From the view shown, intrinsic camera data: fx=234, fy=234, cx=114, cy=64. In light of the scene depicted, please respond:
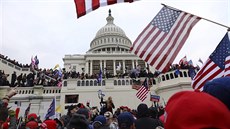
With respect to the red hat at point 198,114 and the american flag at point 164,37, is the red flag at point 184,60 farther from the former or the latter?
the red hat at point 198,114

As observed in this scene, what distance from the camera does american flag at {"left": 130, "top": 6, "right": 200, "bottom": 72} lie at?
230 inches

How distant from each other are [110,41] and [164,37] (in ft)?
227

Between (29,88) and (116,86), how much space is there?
9.49 meters

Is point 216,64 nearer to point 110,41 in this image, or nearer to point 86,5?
point 86,5

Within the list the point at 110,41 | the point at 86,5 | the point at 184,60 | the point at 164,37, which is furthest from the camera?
the point at 110,41

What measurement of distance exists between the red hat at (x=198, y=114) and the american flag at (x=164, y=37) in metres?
4.75

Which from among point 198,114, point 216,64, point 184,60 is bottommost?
point 198,114

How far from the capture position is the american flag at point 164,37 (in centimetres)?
584

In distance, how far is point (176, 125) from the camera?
1.14m

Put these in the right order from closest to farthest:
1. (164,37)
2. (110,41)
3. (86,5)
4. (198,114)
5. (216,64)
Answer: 1. (198,114)
2. (86,5)
3. (216,64)
4. (164,37)
5. (110,41)

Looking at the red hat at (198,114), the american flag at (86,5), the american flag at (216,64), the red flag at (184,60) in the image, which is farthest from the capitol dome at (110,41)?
the red hat at (198,114)

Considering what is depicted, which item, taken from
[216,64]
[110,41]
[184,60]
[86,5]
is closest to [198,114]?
[86,5]

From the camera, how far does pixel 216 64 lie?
229 inches

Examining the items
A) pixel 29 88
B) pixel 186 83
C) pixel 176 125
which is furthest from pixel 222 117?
pixel 29 88
